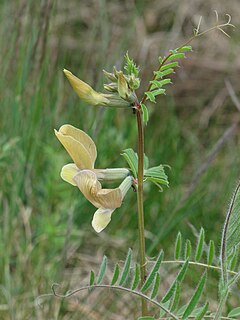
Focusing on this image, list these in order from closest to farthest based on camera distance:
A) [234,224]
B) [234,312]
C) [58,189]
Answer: [234,224] < [234,312] < [58,189]

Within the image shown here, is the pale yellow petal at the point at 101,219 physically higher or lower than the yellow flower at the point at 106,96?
lower

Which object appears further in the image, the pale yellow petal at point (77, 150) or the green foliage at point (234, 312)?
A: the green foliage at point (234, 312)

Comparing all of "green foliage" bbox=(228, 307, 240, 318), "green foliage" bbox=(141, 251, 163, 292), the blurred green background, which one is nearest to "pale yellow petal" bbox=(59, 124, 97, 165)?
"green foliage" bbox=(141, 251, 163, 292)

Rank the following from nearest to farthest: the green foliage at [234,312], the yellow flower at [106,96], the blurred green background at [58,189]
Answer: the yellow flower at [106,96], the green foliage at [234,312], the blurred green background at [58,189]

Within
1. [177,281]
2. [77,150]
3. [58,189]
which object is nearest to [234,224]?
[177,281]

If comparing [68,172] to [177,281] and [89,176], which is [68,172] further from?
[177,281]

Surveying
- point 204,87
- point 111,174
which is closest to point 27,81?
point 111,174

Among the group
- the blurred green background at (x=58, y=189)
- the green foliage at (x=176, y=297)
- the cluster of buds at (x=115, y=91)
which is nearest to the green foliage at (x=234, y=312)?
the green foliage at (x=176, y=297)

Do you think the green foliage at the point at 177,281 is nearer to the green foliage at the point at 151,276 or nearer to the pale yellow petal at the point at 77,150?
the green foliage at the point at 151,276
